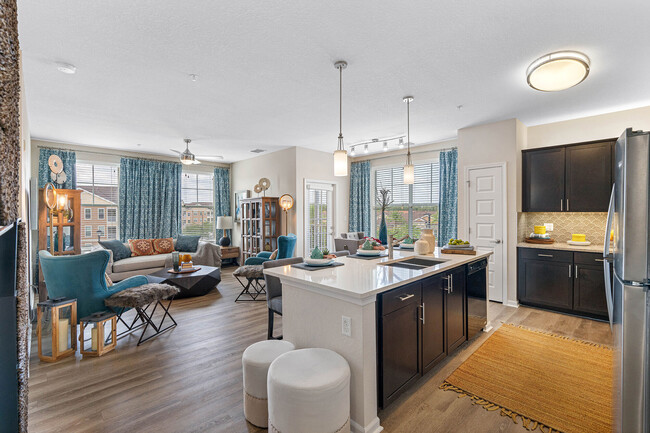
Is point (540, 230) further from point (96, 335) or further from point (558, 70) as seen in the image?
point (96, 335)

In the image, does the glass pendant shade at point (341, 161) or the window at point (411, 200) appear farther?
the window at point (411, 200)

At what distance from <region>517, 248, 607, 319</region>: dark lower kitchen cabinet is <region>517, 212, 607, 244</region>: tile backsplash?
0.45 m

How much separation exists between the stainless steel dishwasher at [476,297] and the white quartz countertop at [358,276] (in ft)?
1.06

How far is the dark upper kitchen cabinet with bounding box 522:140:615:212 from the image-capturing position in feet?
13.6

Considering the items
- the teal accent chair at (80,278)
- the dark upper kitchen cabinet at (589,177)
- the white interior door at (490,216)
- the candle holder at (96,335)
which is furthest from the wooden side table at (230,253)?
the dark upper kitchen cabinet at (589,177)

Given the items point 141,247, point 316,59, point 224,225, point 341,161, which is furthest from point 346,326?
point 224,225

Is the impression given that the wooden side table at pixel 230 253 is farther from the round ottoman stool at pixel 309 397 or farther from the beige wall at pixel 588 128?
the beige wall at pixel 588 128

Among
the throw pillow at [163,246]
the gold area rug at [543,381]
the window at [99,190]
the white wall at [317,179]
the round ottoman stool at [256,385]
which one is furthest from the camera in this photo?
the throw pillow at [163,246]

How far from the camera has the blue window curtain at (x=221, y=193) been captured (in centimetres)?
829

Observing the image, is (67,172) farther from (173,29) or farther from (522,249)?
(522,249)

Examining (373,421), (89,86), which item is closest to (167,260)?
(89,86)

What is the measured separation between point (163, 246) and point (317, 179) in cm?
375

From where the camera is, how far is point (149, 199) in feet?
23.2

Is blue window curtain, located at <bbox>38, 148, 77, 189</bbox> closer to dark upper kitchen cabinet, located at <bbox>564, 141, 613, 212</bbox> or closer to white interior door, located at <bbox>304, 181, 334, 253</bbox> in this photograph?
white interior door, located at <bbox>304, 181, 334, 253</bbox>
